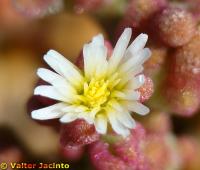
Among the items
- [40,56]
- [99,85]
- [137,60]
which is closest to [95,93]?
[99,85]

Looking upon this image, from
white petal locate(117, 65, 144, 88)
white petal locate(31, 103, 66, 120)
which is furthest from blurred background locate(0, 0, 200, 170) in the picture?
white petal locate(31, 103, 66, 120)

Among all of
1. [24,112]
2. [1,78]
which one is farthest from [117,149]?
[1,78]

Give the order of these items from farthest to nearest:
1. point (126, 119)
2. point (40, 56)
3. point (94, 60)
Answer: point (40, 56), point (94, 60), point (126, 119)

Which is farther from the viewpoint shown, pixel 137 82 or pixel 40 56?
pixel 40 56

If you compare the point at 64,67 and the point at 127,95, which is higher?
the point at 64,67

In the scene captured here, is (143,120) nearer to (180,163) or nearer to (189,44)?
(180,163)

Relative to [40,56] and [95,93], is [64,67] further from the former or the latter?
[40,56]

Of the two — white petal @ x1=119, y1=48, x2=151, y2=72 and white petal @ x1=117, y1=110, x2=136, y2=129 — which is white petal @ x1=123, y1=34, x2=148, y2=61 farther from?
white petal @ x1=117, y1=110, x2=136, y2=129
